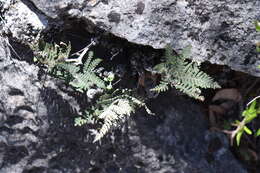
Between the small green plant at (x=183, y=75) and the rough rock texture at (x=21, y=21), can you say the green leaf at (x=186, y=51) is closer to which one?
the small green plant at (x=183, y=75)

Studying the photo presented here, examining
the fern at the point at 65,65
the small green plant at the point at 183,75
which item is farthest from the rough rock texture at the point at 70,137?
the small green plant at the point at 183,75

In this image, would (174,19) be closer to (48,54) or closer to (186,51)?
(186,51)

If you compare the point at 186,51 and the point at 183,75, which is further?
the point at 183,75

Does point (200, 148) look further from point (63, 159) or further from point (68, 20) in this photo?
point (68, 20)

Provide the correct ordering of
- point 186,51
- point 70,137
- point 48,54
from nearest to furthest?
point 186,51, point 48,54, point 70,137

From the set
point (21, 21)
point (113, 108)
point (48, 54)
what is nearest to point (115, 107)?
point (113, 108)

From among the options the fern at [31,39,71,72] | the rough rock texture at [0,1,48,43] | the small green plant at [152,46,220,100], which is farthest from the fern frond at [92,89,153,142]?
the rough rock texture at [0,1,48,43]

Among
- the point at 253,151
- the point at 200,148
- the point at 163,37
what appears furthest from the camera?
the point at 253,151

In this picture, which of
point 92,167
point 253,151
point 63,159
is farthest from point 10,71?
point 253,151
